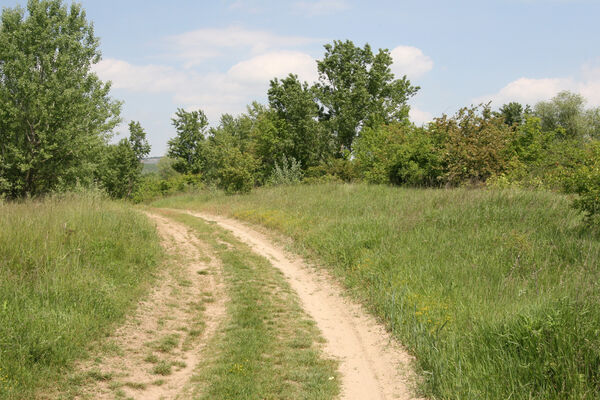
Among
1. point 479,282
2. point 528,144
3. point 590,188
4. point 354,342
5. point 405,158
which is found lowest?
point 354,342

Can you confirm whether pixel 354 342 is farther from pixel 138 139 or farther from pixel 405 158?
pixel 138 139

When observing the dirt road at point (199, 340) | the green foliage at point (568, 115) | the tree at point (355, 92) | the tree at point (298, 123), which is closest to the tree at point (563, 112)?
the green foliage at point (568, 115)

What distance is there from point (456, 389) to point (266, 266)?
23.0ft

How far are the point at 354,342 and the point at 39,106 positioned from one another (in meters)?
13.8

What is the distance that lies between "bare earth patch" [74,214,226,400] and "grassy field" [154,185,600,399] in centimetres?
311

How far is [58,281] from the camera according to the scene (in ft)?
22.5

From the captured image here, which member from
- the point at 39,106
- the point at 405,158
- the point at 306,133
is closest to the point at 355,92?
the point at 306,133

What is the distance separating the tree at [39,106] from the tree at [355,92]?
91.0 ft

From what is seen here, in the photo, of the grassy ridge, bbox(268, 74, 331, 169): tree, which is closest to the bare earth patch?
the grassy ridge

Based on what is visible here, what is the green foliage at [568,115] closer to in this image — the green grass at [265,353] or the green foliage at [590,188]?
the green foliage at [590,188]

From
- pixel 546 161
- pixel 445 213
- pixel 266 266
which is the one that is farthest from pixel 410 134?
pixel 266 266

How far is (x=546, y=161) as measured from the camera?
2044cm

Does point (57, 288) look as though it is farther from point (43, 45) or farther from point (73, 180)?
point (43, 45)

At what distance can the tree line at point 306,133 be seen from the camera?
46.6ft
